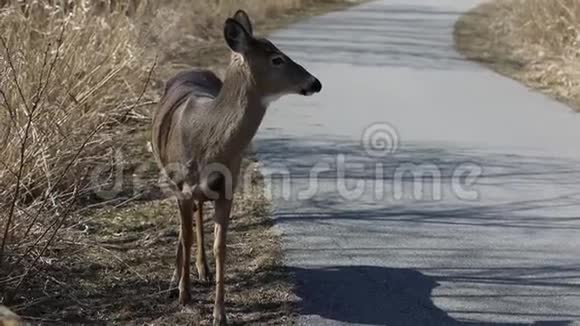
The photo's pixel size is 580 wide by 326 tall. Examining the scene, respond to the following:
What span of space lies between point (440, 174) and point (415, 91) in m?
5.12

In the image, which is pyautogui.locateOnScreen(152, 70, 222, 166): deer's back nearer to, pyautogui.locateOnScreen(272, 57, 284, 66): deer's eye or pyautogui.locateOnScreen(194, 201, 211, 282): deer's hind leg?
pyautogui.locateOnScreen(194, 201, 211, 282): deer's hind leg

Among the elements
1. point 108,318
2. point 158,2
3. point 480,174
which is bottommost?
point 108,318

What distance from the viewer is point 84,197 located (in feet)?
28.0

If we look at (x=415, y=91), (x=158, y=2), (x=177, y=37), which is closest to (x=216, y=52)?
(x=177, y=37)

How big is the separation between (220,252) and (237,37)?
120 cm

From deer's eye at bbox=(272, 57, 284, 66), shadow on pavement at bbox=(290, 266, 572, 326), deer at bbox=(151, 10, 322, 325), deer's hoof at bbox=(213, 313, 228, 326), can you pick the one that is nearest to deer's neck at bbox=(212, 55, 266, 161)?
deer at bbox=(151, 10, 322, 325)

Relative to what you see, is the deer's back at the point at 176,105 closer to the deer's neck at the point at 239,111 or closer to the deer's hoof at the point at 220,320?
the deer's neck at the point at 239,111

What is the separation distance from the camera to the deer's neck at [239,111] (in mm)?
5805

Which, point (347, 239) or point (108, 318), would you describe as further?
point (347, 239)

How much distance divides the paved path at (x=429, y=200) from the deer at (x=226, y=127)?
76 centimetres

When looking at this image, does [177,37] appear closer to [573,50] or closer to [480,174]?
[573,50]

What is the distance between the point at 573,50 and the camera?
1591 cm

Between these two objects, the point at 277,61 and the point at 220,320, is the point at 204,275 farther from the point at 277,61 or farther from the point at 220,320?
the point at 277,61

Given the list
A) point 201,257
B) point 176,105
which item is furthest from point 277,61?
point 201,257
